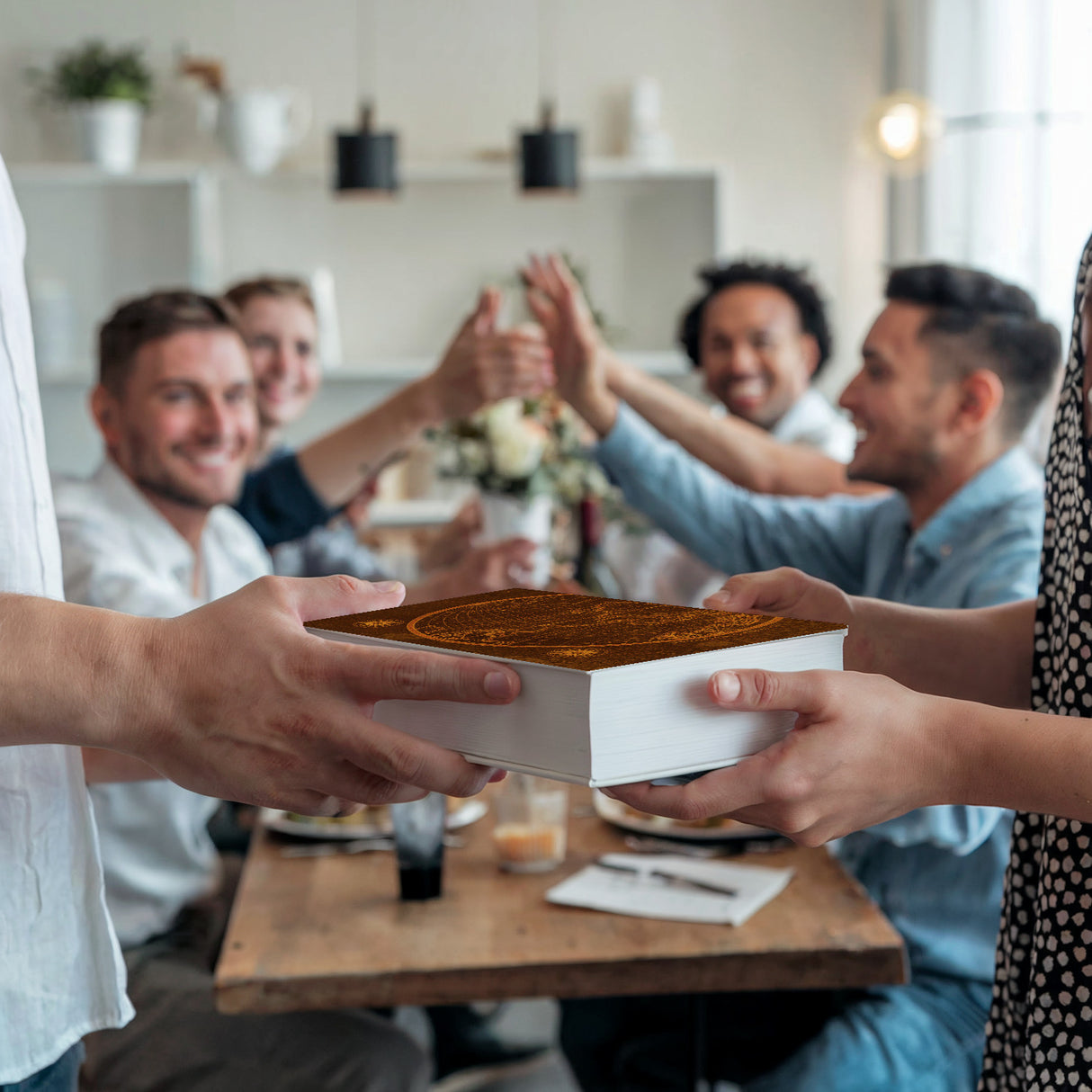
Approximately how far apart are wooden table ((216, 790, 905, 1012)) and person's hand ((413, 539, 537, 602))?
722mm

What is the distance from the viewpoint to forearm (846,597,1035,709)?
1.01m

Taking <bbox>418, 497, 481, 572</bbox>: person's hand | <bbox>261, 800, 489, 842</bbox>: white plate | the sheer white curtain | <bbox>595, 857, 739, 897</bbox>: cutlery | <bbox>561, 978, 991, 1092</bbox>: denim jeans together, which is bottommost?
<bbox>561, 978, 991, 1092</bbox>: denim jeans

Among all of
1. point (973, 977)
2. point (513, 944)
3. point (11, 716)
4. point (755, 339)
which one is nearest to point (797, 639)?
point (11, 716)

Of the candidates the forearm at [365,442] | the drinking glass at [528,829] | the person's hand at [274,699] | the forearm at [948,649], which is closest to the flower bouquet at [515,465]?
the forearm at [365,442]

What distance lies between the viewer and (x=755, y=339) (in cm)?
317

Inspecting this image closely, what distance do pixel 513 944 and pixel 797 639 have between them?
26.9 inches

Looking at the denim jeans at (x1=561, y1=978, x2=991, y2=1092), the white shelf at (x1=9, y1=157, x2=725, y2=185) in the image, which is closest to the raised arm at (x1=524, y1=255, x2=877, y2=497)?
the denim jeans at (x1=561, y1=978, x2=991, y2=1092)

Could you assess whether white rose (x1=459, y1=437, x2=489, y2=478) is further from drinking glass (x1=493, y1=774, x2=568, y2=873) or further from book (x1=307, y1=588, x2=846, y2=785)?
book (x1=307, y1=588, x2=846, y2=785)

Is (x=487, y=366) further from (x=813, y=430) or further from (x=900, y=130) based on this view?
(x=900, y=130)

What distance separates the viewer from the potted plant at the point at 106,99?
410cm

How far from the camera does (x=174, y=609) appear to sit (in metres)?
1.69

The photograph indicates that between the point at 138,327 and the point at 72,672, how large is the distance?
1.51m

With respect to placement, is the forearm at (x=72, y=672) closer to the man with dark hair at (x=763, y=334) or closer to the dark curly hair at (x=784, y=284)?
the man with dark hair at (x=763, y=334)

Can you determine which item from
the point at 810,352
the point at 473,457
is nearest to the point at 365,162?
the point at 810,352
